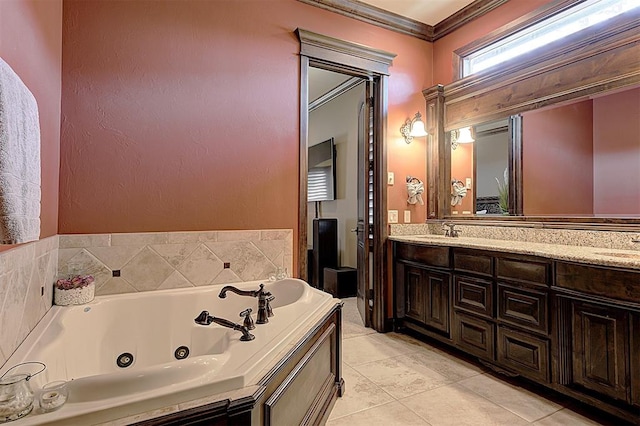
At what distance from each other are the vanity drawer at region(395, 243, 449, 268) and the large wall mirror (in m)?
0.67

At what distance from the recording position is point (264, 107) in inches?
108

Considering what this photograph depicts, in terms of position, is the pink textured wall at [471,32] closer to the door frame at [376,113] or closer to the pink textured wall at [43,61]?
the door frame at [376,113]

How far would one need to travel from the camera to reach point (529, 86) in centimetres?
273

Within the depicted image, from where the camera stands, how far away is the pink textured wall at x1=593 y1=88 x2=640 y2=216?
2.24m

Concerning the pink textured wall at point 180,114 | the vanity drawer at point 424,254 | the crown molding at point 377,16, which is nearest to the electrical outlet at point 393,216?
the vanity drawer at point 424,254

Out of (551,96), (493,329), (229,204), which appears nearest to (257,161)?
(229,204)

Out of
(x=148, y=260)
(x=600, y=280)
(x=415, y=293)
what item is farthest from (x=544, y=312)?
(x=148, y=260)

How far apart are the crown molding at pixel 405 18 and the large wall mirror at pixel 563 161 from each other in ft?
3.35

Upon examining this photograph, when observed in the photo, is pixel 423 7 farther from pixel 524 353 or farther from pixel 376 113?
pixel 524 353

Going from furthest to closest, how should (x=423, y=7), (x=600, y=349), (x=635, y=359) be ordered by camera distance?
(x=423, y=7) → (x=600, y=349) → (x=635, y=359)

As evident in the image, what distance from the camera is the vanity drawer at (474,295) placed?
2.42 metres

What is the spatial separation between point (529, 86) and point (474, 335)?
191cm

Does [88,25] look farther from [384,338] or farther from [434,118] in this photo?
[384,338]

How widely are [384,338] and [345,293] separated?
1461mm
